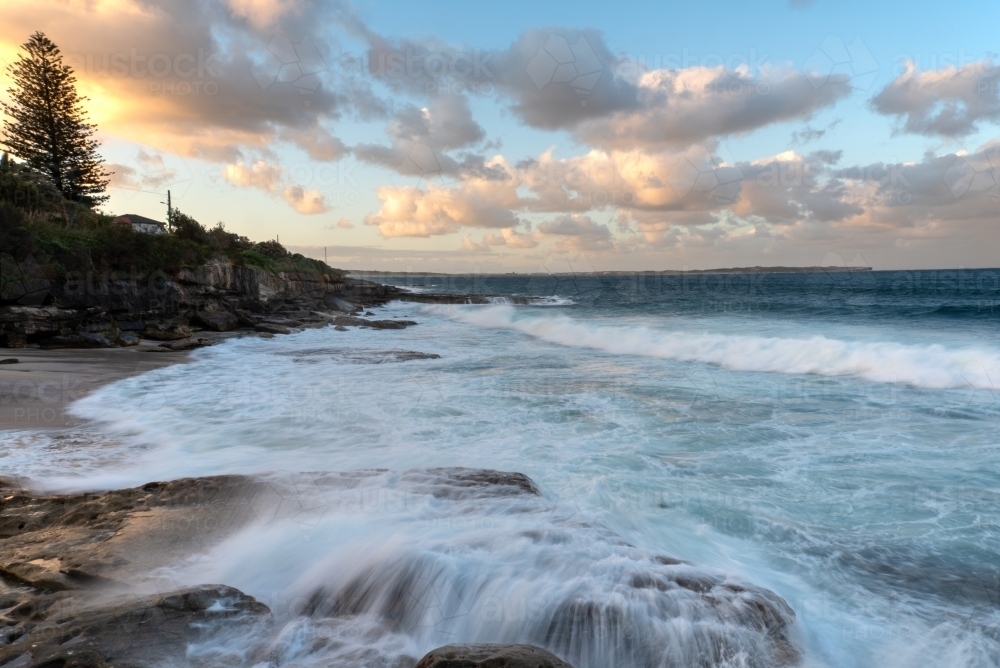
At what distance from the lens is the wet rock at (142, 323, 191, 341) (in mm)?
17438

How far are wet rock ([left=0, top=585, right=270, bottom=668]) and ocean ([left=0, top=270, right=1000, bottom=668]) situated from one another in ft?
0.69

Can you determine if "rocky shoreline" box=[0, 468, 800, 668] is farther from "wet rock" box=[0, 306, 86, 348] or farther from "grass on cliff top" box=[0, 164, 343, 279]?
"grass on cliff top" box=[0, 164, 343, 279]

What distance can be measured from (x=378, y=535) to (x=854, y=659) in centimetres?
348

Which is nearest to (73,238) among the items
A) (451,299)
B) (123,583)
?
(123,583)

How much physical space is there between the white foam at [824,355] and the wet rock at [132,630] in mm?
14089

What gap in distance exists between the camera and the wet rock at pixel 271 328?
2102 centimetres

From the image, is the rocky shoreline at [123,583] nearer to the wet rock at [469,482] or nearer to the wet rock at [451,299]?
the wet rock at [469,482]

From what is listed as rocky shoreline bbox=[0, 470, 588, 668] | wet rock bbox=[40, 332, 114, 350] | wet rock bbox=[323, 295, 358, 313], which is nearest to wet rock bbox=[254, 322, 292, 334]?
wet rock bbox=[40, 332, 114, 350]

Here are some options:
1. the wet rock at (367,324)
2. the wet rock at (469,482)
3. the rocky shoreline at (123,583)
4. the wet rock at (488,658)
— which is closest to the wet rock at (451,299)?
the wet rock at (367,324)

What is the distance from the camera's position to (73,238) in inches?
784

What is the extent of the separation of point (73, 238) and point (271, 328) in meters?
7.61

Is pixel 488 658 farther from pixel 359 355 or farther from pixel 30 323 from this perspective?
pixel 30 323

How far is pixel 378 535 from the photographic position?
4531mm

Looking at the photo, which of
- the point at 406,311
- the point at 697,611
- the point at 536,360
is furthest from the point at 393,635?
the point at 406,311
